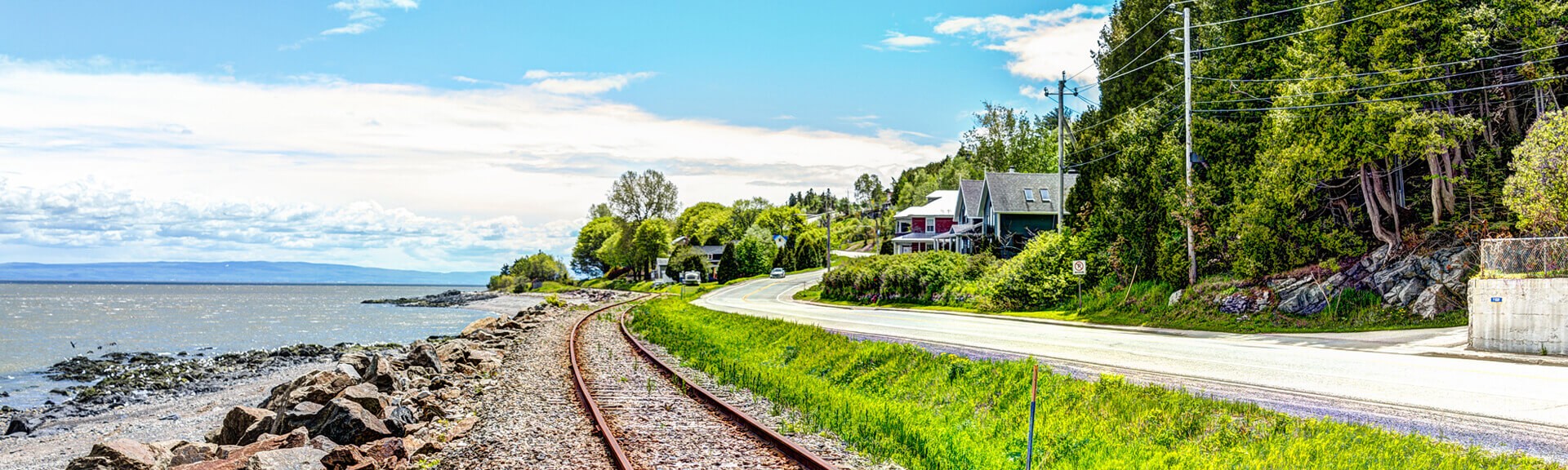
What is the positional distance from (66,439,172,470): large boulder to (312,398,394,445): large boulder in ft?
5.58

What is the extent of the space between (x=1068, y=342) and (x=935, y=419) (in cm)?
1366

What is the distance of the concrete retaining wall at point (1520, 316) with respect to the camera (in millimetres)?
20203

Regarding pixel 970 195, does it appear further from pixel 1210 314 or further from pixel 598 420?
pixel 598 420

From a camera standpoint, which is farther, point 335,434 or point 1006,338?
point 1006,338

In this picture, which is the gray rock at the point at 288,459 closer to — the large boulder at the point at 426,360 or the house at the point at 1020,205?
the large boulder at the point at 426,360

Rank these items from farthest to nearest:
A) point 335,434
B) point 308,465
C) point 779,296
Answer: point 779,296 < point 335,434 < point 308,465

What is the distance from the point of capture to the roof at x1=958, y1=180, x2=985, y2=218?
251ft

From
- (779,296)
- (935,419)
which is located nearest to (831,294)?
(779,296)

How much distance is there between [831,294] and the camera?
209 feet

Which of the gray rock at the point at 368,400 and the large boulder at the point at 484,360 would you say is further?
the large boulder at the point at 484,360

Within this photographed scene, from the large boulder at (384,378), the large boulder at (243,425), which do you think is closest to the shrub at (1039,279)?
the large boulder at (384,378)

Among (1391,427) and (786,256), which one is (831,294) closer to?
(786,256)

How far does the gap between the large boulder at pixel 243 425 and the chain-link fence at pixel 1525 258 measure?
24.3 m

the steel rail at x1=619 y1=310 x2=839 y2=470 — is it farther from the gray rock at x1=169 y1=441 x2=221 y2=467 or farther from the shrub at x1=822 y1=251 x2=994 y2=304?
the shrub at x1=822 y1=251 x2=994 y2=304
